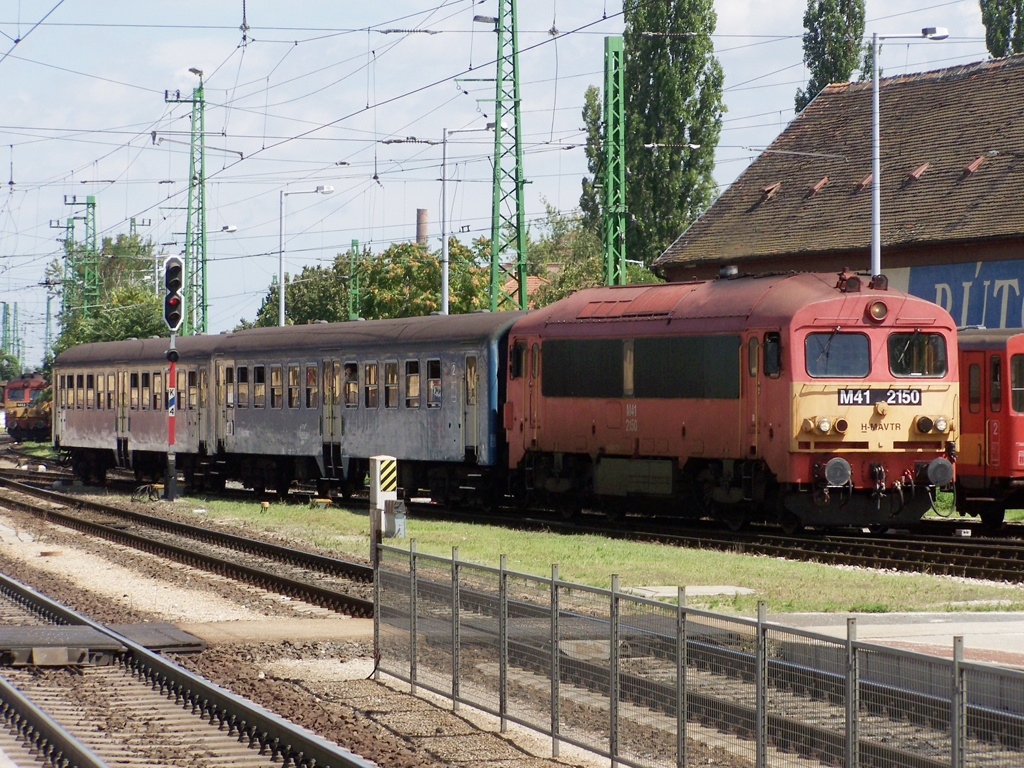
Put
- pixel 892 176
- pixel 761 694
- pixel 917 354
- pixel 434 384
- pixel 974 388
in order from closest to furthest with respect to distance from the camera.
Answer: pixel 761 694
pixel 917 354
pixel 974 388
pixel 434 384
pixel 892 176

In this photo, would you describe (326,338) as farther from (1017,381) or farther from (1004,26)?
(1004,26)

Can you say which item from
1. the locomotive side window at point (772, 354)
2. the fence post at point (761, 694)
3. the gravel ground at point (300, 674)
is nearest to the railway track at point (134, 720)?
the gravel ground at point (300, 674)

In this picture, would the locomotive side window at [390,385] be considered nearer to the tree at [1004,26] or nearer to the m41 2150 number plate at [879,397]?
the m41 2150 number plate at [879,397]

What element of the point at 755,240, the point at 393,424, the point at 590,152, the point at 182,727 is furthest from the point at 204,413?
the point at 590,152

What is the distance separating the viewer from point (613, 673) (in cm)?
895

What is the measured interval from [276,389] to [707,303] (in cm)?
1257

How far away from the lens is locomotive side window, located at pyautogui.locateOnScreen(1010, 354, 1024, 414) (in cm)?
2372

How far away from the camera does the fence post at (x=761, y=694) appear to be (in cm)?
758

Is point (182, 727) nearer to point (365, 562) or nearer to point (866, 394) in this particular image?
point (365, 562)

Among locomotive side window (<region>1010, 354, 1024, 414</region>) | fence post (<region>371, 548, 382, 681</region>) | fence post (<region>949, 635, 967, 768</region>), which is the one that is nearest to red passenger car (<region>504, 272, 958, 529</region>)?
locomotive side window (<region>1010, 354, 1024, 414</region>)

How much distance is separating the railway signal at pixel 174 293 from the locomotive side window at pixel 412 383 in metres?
5.31

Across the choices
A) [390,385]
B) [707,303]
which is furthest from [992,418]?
[390,385]

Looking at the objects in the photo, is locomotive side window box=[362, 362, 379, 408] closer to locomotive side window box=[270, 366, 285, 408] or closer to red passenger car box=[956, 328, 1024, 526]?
locomotive side window box=[270, 366, 285, 408]

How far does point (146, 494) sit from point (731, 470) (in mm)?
17428
